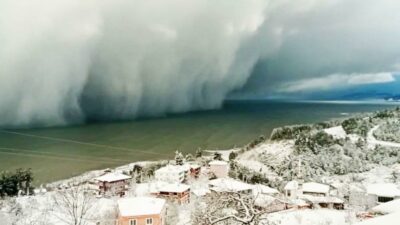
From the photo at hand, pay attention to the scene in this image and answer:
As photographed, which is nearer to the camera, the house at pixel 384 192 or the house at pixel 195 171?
the house at pixel 384 192

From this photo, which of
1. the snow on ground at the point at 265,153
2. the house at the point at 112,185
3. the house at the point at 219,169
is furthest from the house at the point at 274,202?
the snow on ground at the point at 265,153

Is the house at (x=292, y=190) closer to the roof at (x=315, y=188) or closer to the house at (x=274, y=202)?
the roof at (x=315, y=188)

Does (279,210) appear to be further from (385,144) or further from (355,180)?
(385,144)

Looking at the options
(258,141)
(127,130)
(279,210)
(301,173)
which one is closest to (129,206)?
(279,210)

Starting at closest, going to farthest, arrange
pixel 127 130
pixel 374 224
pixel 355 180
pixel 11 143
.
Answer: pixel 374 224 < pixel 355 180 < pixel 11 143 < pixel 127 130

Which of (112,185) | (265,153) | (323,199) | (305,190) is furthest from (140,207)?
(265,153)

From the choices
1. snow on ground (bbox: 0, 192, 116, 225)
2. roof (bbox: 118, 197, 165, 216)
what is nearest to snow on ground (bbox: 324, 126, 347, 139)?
roof (bbox: 118, 197, 165, 216)

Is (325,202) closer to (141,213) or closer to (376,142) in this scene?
(141,213)
